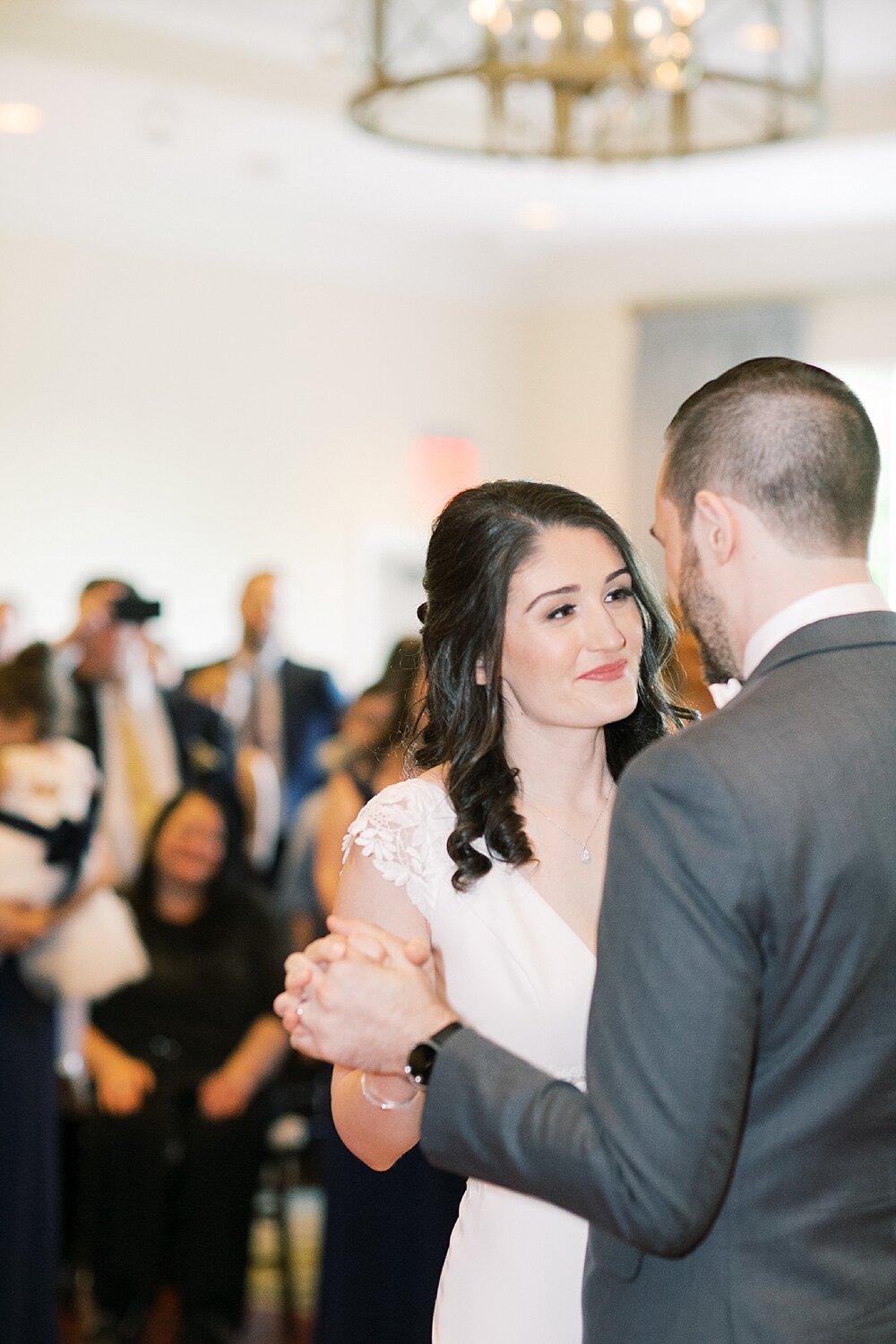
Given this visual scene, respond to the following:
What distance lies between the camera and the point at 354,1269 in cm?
383

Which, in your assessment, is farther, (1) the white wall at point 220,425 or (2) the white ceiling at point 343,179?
(1) the white wall at point 220,425

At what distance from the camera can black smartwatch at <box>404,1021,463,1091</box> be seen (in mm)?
1566

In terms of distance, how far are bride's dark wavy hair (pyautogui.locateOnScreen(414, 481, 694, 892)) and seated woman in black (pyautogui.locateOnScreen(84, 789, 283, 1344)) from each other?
2333mm

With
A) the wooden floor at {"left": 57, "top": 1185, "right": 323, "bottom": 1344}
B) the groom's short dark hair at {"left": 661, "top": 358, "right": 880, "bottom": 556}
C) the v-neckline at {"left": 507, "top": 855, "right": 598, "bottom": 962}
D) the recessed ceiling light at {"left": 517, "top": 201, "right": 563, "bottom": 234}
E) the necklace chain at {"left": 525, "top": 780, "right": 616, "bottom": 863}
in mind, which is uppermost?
the recessed ceiling light at {"left": 517, "top": 201, "right": 563, "bottom": 234}

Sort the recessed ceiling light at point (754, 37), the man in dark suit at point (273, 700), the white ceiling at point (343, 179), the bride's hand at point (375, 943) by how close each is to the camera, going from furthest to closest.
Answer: the man in dark suit at point (273, 700)
the white ceiling at point (343, 179)
the recessed ceiling light at point (754, 37)
the bride's hand at point (375, 943)

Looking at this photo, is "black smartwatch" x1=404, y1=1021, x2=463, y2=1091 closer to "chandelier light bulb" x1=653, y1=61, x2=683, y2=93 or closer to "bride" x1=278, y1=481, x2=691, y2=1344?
"bride" x1=278, y1=481, x2=691, y2=1344

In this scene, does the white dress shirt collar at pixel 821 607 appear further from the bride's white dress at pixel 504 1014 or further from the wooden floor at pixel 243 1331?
the wooden floor at pixel 243 1331

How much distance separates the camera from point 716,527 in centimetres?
158

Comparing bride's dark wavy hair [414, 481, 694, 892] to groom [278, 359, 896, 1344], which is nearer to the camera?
groom [278, 359, 896, 1344]

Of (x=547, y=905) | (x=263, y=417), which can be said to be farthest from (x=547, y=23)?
(x=263, y=417)

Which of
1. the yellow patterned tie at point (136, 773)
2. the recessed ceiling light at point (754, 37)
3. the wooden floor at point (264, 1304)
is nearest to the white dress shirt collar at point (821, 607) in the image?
the wooden floor at point (264, 1304)

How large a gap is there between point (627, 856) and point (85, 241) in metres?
7.98

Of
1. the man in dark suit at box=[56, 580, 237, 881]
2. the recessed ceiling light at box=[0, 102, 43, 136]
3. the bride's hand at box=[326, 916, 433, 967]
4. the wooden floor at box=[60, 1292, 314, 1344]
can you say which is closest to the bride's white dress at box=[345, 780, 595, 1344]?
the bride's hand at box=[326, 916, 433, 967]

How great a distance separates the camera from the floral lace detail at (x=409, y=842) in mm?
2186
